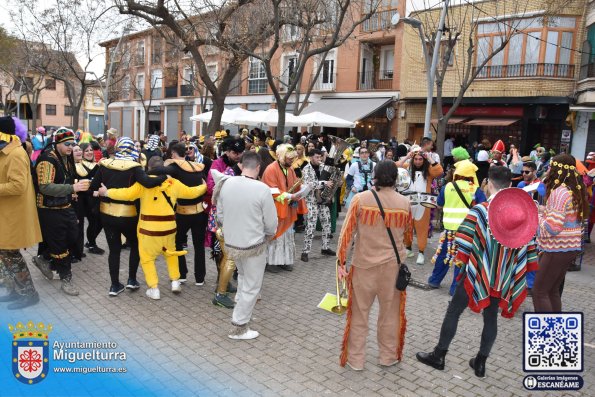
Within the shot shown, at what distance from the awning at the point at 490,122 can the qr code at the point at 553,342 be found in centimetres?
1735

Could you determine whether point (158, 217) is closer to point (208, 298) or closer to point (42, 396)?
point (208, 298)

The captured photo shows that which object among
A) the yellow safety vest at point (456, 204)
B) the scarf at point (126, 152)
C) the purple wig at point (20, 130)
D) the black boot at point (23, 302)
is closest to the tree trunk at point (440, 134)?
the yellow safety vest at point (456, 204)

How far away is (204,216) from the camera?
6.06m

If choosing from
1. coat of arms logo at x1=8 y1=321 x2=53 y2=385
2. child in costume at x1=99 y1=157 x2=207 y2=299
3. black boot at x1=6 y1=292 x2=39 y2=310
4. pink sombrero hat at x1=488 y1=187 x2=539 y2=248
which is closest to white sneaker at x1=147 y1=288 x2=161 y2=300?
child in costume at x1=99 y1=157 x2=207 y2=299

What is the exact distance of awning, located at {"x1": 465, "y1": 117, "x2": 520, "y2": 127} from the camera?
2005 cm

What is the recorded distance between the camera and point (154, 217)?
5.52m

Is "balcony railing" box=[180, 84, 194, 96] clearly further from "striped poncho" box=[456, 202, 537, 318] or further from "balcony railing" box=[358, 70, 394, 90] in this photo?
"striped poncho" box=[456, 202, 537, 318]

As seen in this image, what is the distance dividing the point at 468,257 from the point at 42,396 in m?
3.51

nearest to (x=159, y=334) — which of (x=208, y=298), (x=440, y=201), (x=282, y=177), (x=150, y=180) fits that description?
(x=208, y=298)

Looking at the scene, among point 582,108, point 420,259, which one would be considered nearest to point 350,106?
point 582,108

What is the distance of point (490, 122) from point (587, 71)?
3.82 metres

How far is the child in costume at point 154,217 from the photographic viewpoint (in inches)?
217

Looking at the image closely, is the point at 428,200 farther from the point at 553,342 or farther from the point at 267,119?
the point at 267,119

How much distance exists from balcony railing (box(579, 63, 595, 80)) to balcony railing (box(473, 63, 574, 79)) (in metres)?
0.54
